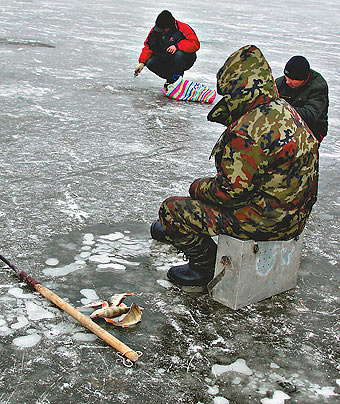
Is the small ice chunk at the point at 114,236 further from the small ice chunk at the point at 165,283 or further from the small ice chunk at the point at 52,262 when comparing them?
the small ice chunk at the point at 165,283

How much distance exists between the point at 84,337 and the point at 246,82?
5.01 feet

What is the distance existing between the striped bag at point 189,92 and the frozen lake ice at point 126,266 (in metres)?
0.20

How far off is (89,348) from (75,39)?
1157 centimetres

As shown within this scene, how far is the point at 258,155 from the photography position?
326 cm

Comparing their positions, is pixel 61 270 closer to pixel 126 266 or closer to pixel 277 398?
pixel 126 266

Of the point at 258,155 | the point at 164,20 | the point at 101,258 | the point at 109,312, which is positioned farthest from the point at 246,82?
the point at 164,20

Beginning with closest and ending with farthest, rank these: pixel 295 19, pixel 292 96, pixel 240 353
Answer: pixel 240 353 < pixel 292 96 < pixel 295 19

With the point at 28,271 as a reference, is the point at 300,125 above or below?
above

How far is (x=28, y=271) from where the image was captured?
3.79m

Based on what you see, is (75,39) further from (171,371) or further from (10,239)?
(171,371)

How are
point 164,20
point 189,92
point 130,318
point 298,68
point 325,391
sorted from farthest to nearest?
point 189,92 < point 164,20 < point 298,68 < point 130,318 < point 325,391

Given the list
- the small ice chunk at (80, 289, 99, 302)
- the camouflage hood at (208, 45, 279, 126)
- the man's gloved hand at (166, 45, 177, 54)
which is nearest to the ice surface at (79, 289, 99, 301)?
the small ice chunk at (80, 289, 99, 302)

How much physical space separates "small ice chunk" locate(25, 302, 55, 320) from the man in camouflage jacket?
91 centimetres

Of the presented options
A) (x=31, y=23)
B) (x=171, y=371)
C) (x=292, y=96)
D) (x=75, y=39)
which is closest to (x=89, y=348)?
(x=171, y=371)
